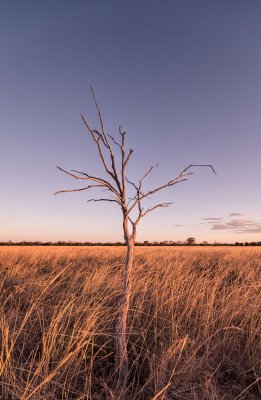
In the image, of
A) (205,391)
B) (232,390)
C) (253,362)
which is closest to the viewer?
(205,391)

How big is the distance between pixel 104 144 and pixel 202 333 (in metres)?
2.19

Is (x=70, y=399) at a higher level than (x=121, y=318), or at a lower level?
lower

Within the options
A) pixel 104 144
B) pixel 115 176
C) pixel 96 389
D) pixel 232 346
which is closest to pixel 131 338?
pixel 96 389

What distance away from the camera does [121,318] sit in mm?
2354

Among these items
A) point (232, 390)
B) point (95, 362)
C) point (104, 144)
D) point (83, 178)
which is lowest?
point (232, 390)

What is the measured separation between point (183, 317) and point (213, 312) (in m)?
0.36

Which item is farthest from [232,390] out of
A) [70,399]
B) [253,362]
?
[70,399]

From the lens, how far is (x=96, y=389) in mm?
2385

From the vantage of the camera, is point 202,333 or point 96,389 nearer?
point 96,389

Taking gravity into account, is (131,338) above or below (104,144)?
below

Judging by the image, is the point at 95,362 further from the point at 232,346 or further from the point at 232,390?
the point at 232,346

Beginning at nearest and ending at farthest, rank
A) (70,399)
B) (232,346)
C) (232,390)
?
(70,399), (232,390), (232,346)

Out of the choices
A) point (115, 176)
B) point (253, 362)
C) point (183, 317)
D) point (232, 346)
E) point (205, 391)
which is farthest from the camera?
point (183, 317)

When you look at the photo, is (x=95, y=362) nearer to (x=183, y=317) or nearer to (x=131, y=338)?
(x=131, y=338)
